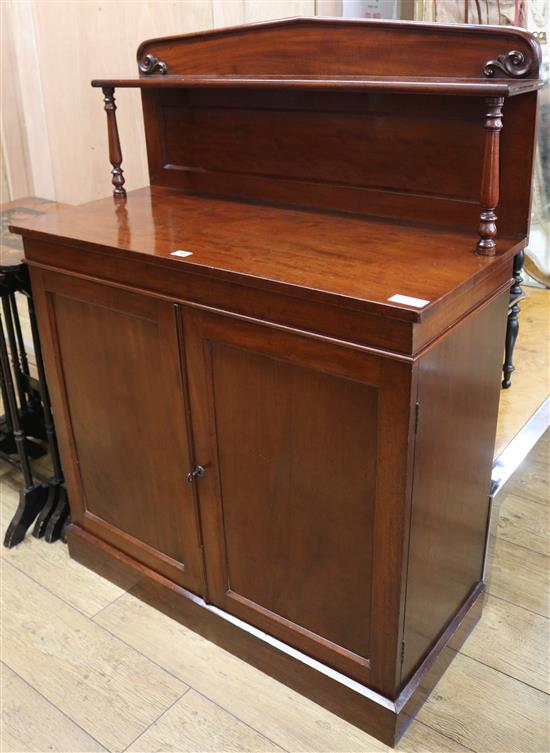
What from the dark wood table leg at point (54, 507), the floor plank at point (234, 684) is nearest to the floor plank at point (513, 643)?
the floor plank at point (234, 684)

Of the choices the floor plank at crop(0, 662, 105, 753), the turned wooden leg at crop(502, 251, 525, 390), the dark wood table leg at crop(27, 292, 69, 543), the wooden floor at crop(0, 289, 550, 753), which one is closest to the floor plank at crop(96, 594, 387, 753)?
the wooden floor at crop(0, 289, 550, 753)

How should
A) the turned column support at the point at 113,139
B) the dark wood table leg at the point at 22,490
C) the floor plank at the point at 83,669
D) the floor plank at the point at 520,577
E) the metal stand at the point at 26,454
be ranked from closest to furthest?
1. the floor plank at the point at 83,669
2. the turned column support at the point at 113,139
3. the floor plank at the point at 520,577
4. the metal stand at the point at 26,454
5. the dark wood table leg at the point at 22,490

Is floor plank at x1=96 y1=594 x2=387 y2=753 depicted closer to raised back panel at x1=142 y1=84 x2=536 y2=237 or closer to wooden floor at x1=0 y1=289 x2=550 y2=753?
wooden floor at x1=0 y1=289 x2=550 y2=753

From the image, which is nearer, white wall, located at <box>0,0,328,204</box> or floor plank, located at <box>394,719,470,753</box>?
floor plank, located at <box>394,719,470,753</box>

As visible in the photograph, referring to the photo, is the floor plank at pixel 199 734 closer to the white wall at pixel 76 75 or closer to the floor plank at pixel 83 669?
the floor plank at pixel 83 669

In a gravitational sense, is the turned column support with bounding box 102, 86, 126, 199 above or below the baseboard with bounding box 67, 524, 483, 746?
above

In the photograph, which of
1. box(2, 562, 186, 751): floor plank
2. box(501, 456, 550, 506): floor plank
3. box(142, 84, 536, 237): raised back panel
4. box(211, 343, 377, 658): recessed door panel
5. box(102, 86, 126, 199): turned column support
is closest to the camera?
box(211, 343, 377, 658): recessed door panel

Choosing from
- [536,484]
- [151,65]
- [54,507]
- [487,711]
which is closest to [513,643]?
[487,711]

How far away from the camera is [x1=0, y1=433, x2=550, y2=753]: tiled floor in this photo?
1744 mm

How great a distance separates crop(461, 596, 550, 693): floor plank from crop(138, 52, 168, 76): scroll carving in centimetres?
173

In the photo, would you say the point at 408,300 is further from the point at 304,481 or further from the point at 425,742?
the point at 425,742

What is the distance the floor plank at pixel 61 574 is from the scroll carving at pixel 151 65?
4.78ft

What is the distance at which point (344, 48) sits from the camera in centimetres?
171

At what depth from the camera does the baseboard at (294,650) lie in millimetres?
1699
